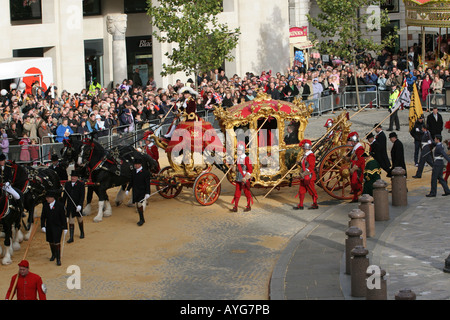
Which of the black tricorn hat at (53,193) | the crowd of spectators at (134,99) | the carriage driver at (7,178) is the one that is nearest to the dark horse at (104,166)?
the crowd of spectators at (134,99)

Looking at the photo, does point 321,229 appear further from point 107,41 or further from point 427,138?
point 107,41

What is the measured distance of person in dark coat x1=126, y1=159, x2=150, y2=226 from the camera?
19.2m

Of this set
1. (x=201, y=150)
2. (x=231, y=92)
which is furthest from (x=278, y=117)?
(x=231, y=92)

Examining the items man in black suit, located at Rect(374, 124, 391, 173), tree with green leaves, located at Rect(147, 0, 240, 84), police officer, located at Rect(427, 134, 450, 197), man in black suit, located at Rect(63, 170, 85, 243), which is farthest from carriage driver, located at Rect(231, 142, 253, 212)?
tree with green leaves, located at Rect(147, 0, 240, 84)

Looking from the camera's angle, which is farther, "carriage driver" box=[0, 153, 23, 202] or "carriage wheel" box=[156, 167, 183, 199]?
"carriage wheel" box=[156, 167, 183, 199]

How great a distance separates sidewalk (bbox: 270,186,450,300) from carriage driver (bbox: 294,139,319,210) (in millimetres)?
605

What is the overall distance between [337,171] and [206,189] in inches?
131

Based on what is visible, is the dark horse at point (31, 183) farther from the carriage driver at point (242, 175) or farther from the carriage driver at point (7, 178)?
the carriage driver at point (242, 175)

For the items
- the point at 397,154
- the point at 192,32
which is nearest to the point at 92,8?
the point at 192,32

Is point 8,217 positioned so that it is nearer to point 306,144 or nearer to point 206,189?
point 206,189

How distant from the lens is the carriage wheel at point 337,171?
2112cm

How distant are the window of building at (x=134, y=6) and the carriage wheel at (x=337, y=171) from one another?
24.0m

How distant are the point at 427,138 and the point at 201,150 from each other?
6.89 m

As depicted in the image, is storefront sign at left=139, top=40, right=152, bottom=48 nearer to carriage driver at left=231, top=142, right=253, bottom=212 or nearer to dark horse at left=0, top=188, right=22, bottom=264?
carriage driver at left=231, top=142, right=253, bottom=212
